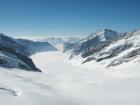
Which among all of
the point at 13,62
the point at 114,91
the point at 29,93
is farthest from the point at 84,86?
the point at 13,62

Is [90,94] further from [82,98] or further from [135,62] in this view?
[135,62]

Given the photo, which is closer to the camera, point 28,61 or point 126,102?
point 126,102

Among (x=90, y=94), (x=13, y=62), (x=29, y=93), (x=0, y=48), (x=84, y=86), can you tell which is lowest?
(x=29, y=93)

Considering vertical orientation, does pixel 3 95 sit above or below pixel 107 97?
below

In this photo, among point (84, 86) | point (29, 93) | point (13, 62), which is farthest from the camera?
point (13, 62)

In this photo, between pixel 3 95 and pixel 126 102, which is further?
pixel 126 102

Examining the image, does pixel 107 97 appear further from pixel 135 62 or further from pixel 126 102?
pixel 135 62

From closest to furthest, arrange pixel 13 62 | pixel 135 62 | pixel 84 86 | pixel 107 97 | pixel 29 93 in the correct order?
pixel 29 93 → pixel 107 97 → pixel 84 86 → pixel 13 62 → pixel 135 62

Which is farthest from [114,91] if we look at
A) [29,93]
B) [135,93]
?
[29,93]

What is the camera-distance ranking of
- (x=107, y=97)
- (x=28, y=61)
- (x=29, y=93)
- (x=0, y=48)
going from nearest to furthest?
(x=29, y=93), (x=107, y=97), (x=0, y=48), (x=28, y=61)
